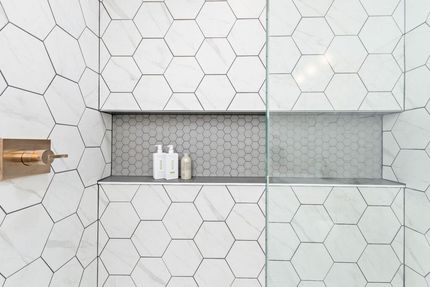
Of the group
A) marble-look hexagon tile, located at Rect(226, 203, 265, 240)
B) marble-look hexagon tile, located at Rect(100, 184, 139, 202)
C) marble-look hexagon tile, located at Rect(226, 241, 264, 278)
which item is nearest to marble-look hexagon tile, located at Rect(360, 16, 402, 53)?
marble-look hexagon tile, located at Rect(226, 203, 265, 240)

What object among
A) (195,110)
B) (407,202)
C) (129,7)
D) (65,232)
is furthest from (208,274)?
(129,7)

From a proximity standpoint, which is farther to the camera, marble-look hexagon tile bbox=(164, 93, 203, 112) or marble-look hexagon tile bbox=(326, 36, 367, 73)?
marble-look hexagon tile bbox=(164, 93, 203, 112)

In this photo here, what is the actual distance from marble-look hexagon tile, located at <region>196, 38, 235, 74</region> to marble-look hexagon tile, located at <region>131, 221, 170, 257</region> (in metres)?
0.69

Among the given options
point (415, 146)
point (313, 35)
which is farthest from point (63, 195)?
point (415, 146)

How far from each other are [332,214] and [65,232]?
33.5 inches

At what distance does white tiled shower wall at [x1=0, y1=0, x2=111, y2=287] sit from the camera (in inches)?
27.2

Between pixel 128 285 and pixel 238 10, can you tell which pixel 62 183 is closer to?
pixel 128 285

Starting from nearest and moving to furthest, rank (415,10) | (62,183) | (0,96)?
(415,10) → (0,96) → (62,183)

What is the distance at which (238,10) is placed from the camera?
3.68 ft

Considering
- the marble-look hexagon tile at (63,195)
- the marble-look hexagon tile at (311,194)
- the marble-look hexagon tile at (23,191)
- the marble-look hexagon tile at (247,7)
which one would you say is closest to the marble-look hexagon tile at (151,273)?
the marble-look hexagon tile at (63,195)

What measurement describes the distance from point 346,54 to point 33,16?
0.84 meters

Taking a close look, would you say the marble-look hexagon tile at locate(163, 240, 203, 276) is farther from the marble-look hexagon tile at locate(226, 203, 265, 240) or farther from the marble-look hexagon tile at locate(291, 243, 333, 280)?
the marble-look hexagon tile at locate(291, 243, 333, 280)

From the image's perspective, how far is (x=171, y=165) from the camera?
119 centimetres

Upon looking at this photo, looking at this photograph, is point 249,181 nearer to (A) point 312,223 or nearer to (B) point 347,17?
(A) point 312,223
